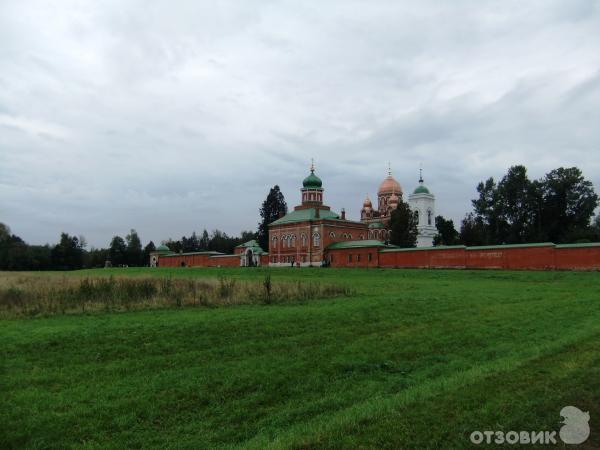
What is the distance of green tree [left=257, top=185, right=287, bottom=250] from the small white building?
73.5 feet

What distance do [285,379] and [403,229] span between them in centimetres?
6053

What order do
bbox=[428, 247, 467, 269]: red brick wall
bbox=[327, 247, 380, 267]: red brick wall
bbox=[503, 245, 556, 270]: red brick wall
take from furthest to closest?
bbox=[327, 247, 380, 267]: red brick wall, bbox=[428, 247, 467, 269]: red brick wall, bbox=[503, 245, 556, 270]: red brick wall

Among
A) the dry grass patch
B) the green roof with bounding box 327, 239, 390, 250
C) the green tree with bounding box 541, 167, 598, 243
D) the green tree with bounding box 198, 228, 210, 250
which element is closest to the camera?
the dry grass patch

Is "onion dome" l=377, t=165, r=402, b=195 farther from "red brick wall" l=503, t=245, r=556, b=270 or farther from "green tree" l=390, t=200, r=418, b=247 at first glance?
"red brick wall" l=503, t=245, r=556, b=270

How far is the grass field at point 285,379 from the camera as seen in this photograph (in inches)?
237

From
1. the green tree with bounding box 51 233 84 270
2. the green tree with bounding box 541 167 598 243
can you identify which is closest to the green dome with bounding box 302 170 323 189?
the green tree with bounding box 541 167 598 243

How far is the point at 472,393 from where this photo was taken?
7.06 m

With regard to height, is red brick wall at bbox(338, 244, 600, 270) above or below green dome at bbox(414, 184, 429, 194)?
below

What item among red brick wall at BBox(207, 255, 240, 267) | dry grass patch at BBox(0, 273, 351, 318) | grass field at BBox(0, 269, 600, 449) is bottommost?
grass field at BBox(0, 269, 600, 449)

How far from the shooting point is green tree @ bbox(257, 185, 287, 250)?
82.3m

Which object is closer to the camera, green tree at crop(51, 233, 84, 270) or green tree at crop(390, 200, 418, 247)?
green tree at crop(390, 200, 418, 247)

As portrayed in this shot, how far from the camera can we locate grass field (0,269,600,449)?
602cm

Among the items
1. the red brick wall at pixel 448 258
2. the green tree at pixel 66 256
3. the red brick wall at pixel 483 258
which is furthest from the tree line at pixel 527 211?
the green tree at pixel 66 256

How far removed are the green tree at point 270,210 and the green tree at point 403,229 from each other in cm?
2123
